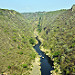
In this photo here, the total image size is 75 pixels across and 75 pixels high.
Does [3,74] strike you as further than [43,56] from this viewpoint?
No

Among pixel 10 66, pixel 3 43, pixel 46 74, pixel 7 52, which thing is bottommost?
pixel 46 74

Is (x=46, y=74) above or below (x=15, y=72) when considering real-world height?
below

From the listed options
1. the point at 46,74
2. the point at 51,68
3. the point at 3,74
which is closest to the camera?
the point at 3,74

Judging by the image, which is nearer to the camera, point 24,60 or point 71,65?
point 71,65

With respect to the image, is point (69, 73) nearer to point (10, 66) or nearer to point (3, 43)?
point (10, 66)

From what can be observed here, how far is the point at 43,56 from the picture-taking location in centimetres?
5544

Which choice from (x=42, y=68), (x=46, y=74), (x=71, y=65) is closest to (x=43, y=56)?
(x=42, y=68)

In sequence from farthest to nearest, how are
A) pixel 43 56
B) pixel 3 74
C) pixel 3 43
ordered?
pixel 43 56 < pixel 3 43 < pixel 3 74

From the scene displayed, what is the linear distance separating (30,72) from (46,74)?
26.1 feet

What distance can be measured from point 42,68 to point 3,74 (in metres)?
19.8

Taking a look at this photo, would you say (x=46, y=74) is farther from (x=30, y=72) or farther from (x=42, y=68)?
(x=30, y=72)

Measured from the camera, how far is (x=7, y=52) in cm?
4300

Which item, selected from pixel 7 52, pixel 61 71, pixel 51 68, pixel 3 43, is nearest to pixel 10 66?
pixel 7 52

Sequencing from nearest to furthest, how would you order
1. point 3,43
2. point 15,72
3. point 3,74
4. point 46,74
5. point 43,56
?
point 3,74 → point 15,72 → point 46,74 → point 3,43 → point 43,56
